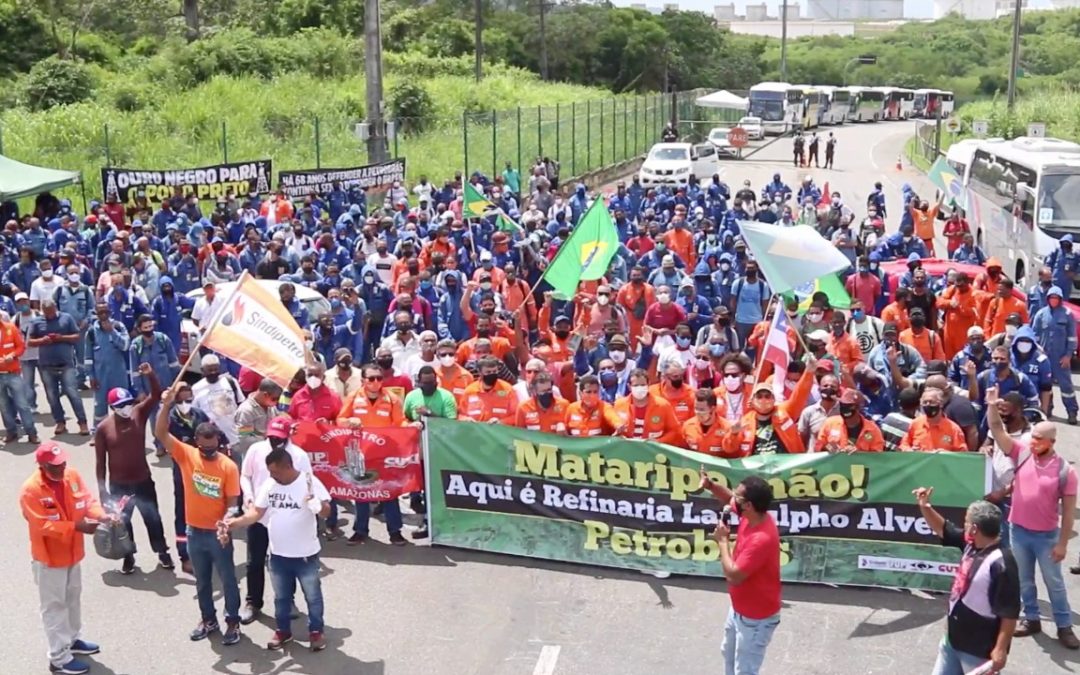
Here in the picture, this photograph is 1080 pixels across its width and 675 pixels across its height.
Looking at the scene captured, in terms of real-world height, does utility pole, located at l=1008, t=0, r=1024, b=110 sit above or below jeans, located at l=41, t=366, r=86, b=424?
above

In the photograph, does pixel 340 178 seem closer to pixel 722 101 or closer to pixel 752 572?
pixel 752 572

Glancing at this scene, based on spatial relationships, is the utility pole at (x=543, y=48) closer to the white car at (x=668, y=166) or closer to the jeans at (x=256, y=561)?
the white car at (x=668, y=166)

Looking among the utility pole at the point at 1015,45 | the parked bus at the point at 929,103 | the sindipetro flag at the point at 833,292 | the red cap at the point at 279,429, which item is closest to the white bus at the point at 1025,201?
the sindipetro flag at the point at 833,292

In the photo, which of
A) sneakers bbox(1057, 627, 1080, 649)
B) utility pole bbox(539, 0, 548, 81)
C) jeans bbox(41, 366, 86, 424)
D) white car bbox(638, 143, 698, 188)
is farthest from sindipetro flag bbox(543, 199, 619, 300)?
utility pole bbox(539, 0, 548, 81)

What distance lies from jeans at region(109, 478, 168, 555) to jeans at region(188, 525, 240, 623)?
1137mm

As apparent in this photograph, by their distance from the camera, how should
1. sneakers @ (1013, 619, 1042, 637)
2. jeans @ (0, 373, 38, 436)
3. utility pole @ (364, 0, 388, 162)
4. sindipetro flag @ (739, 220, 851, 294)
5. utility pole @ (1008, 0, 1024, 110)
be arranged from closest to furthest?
sneakers @ (1013, 619, 1042, 637) → sindipetro flag @ (739, 220, 851, 294) → jeans @ (0, 373, 38, 436) → utility pole @ (364, 0, 388, 162) → utility pole @ (1008, 0, 1024, 110)

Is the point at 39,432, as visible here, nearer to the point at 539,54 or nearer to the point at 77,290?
the point at 77,290

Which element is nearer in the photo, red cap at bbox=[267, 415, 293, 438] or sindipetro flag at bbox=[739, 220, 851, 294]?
red cap at bbox=[267, 415, 293, 438]

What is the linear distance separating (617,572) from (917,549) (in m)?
2.35

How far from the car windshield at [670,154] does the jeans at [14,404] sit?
26.1 meters

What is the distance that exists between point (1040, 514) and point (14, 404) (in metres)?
10.5

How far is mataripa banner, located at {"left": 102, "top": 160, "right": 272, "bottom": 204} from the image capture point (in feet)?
77.4

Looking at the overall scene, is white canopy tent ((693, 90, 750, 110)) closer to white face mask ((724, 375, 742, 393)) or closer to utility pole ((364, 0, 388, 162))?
utility pole ((364, 0, 388, 162))

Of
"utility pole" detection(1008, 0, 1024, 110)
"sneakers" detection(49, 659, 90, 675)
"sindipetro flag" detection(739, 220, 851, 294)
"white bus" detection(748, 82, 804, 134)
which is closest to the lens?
"sneakers" detection(49, 659, 90, 675)
